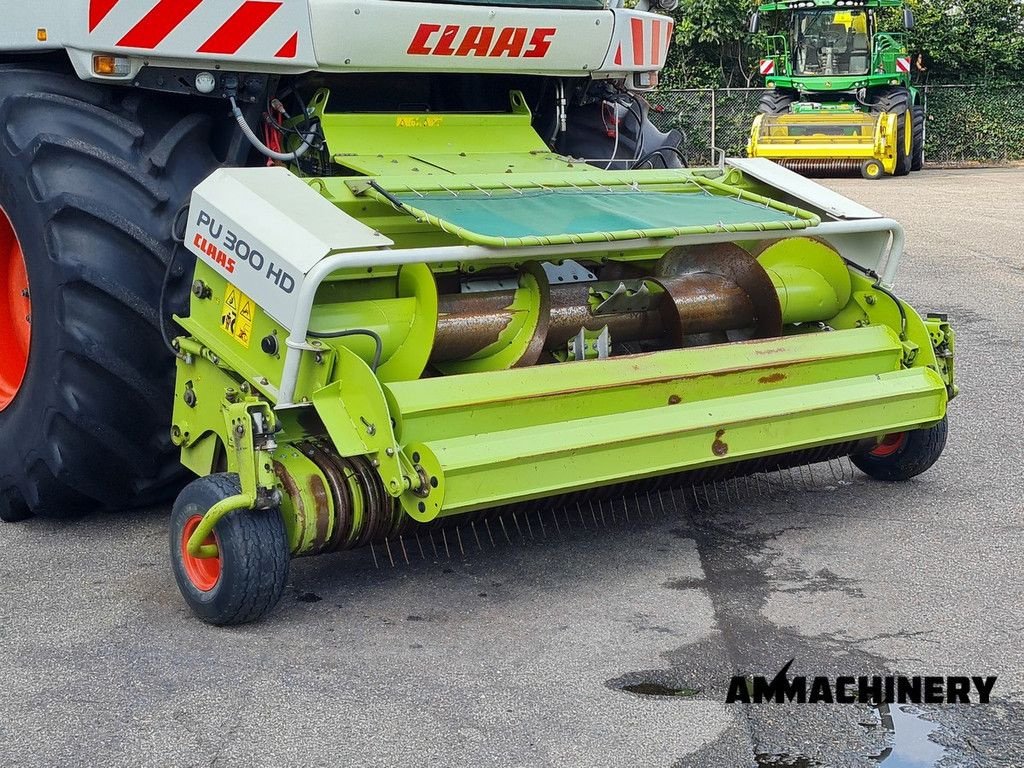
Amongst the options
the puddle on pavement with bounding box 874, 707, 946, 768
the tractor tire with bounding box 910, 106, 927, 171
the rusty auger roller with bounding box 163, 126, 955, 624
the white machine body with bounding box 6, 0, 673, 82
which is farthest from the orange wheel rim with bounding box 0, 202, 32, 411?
the tractor tire with bounding box 910, 106, 927, 171

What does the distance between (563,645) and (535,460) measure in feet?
1.58

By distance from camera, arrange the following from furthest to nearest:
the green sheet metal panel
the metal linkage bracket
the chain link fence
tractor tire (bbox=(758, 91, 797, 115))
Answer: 1. the chain link fence
2. tractor tire (bbox=(758, 91, 797, 115))
3. the green sheet metal panel
4. the metal linkage bracket

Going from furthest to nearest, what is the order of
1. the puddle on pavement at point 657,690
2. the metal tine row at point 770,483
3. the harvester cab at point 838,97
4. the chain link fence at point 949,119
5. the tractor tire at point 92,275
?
the chain link fence at point 949,119 < the harvester cab at point 838,97 < the metal tine row at point 770,483 < the tractor tire at point 92,275 < the puddle on pavement at point 657,690

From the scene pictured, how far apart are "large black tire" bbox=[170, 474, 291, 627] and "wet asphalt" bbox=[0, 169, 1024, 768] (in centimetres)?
8

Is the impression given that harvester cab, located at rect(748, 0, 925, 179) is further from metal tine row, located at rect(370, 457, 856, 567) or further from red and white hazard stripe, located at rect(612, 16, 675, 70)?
metal tine row, located at rect(370, 457, 856, 567)

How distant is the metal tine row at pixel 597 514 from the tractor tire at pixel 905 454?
0.39 feet

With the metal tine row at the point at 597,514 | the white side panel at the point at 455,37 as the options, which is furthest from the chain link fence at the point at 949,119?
the metal tine row at the point at 597,514

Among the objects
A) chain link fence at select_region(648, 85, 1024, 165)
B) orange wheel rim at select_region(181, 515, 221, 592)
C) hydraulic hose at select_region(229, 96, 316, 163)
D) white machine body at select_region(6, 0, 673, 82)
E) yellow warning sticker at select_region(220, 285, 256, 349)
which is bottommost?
chain link fence at select_region(648, 85, 1024, 165)

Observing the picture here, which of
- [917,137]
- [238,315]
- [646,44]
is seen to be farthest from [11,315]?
[917,137]

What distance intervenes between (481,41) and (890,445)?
2000mm

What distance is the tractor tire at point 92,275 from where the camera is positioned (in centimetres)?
413

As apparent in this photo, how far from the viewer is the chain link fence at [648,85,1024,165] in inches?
963

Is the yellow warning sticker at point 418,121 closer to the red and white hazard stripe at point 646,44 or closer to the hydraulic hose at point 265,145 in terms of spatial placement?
the hydraulic hose at point 265,145

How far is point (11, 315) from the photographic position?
496 centimetres
